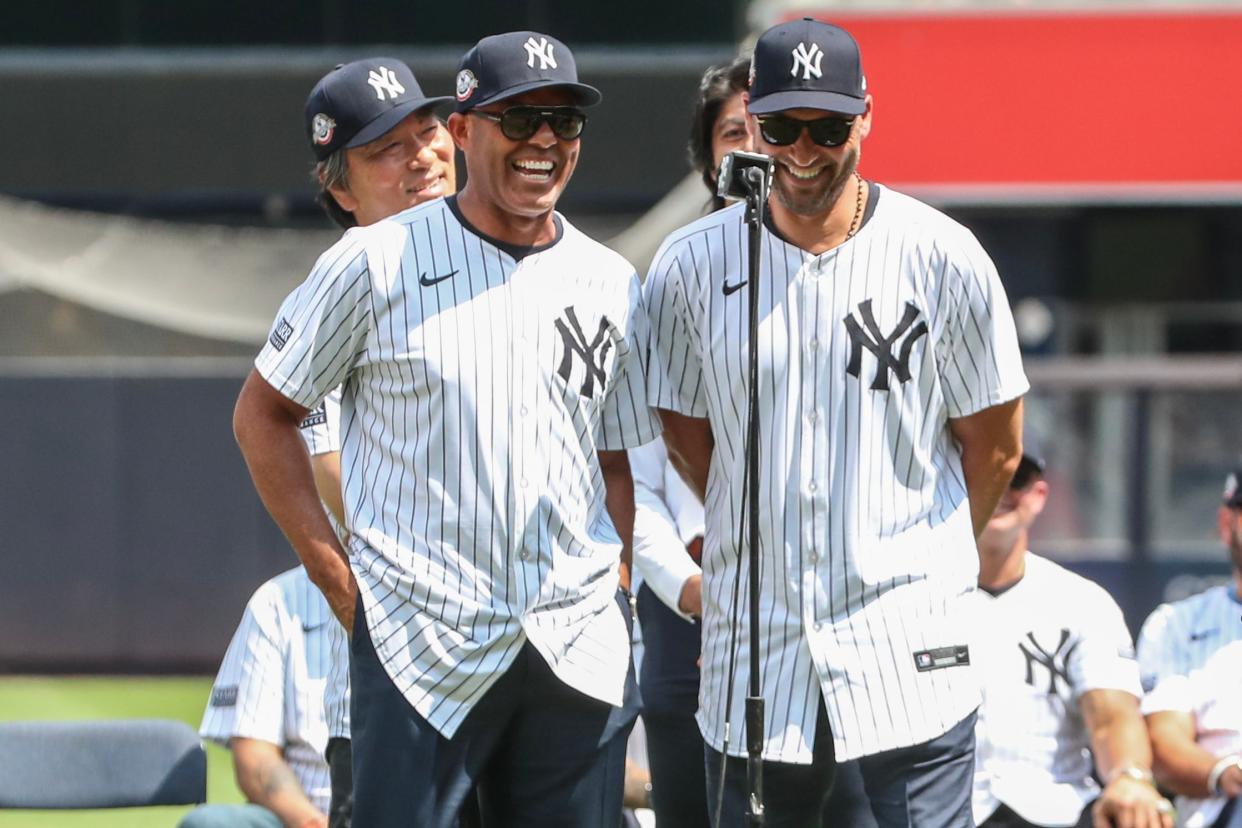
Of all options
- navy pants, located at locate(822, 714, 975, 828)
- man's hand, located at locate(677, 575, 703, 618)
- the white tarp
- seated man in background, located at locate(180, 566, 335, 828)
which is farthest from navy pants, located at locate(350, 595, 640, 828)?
the white tarp

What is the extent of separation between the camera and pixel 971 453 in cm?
336

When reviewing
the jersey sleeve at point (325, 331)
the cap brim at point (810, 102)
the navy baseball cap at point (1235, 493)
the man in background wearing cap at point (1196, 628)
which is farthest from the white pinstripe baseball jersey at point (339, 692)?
the navy baseball cap at point (1235, 493)

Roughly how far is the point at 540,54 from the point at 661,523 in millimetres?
1297

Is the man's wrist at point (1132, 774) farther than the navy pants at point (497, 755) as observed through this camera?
Yes

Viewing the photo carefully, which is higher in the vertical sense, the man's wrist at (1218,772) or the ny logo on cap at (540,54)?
the ny logo on cap at (540,54)

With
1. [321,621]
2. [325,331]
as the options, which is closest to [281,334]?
[325,331]

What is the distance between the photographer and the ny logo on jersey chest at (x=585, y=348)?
318 centimetres

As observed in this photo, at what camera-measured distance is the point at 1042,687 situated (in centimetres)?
451

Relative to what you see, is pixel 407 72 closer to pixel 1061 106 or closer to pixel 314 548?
pixel 314 548

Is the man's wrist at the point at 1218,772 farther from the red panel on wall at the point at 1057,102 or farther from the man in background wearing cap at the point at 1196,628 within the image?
the red panel on wall at the point at 1057,102

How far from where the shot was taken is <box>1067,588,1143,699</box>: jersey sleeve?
14.6 ft

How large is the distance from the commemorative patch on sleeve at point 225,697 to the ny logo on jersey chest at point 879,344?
Answer: 7.30 ft

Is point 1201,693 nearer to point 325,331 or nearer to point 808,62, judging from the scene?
point 808,62

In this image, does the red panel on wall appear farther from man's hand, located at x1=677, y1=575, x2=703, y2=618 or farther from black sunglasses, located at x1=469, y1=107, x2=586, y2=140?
black sunglasses, located at x1=469, y1=107, x2=586, y2=140
